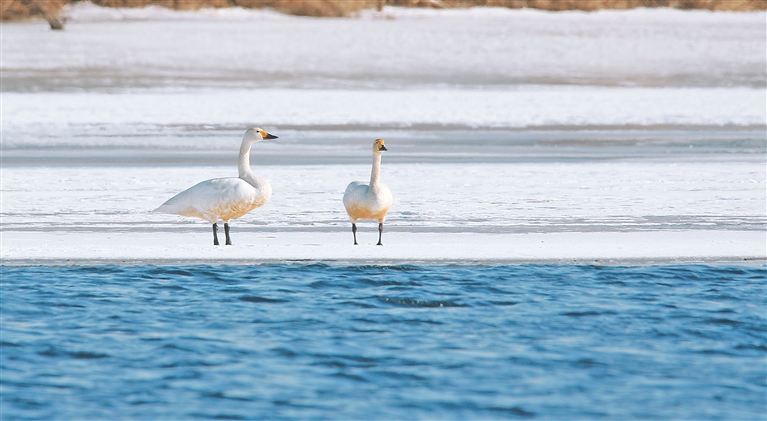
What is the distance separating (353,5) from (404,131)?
16.9m

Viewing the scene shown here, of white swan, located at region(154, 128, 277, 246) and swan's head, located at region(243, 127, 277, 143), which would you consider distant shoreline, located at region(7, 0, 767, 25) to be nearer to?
swan's head, located at region(243, 127, 277, 143)

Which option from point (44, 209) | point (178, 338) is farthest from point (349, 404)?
point (44, 209)

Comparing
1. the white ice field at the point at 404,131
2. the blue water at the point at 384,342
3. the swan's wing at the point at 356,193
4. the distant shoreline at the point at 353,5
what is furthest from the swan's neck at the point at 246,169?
the distant shoreline at the point at 353,5

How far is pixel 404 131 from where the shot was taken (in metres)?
16.2

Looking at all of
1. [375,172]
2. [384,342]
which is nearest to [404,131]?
[375,172]

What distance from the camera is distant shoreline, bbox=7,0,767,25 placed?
3003 centimetres

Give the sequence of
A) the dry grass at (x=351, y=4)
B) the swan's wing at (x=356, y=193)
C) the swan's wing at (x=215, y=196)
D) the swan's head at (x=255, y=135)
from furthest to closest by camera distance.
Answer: the dry grass at (x=351, y=4)
the swan's head at (x=255, y=135)
the swan's wing at (x=356, y=193)
the swan's wing at (x=215, y=196)

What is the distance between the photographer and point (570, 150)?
1429 centimetres

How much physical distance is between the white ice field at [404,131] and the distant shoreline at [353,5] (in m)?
0.99

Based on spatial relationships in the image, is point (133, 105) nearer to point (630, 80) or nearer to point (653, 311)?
point (630, 80)

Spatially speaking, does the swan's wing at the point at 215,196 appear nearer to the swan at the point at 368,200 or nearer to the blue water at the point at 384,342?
the blue water at the point at 384,342

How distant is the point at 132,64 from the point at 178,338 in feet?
59.9

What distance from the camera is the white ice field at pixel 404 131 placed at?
8117 mm

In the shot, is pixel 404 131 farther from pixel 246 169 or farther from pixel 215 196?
pixel 215 196
